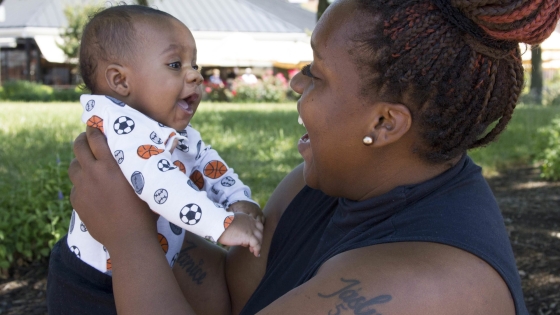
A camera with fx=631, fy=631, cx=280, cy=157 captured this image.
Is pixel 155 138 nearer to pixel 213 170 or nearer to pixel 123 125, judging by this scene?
pixel 123 125

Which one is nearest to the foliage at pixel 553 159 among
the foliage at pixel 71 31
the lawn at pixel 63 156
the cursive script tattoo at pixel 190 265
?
the lawn at pixel 63 156

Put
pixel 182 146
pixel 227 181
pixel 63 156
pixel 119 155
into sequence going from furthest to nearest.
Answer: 1. pixel 63 156
2. pixel 227 181
3. pixel 182 146
4. pixel 119 155

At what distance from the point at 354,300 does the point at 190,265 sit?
1079 mm

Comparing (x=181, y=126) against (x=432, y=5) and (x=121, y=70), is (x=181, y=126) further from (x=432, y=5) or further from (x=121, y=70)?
(x=432, y=5)

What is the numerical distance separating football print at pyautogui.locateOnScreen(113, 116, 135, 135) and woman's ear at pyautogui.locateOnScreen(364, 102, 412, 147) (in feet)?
2.70

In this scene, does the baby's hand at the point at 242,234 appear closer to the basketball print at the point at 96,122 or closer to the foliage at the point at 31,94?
the basketball print at the point at 96,122

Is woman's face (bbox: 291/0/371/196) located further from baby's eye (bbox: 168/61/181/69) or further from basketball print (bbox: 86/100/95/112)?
basketball print (bbox: 86/100/95/112)

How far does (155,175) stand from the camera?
1.96 metres

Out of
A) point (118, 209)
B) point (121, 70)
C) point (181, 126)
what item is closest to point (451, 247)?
point (118, 209)

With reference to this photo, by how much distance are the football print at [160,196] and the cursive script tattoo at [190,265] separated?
1.75ft

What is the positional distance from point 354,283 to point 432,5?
721 mm

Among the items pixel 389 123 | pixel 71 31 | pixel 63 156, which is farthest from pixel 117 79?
pixel 71 31

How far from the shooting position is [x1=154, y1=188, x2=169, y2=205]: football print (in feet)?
6.32

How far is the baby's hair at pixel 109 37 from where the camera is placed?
2.29 meters
